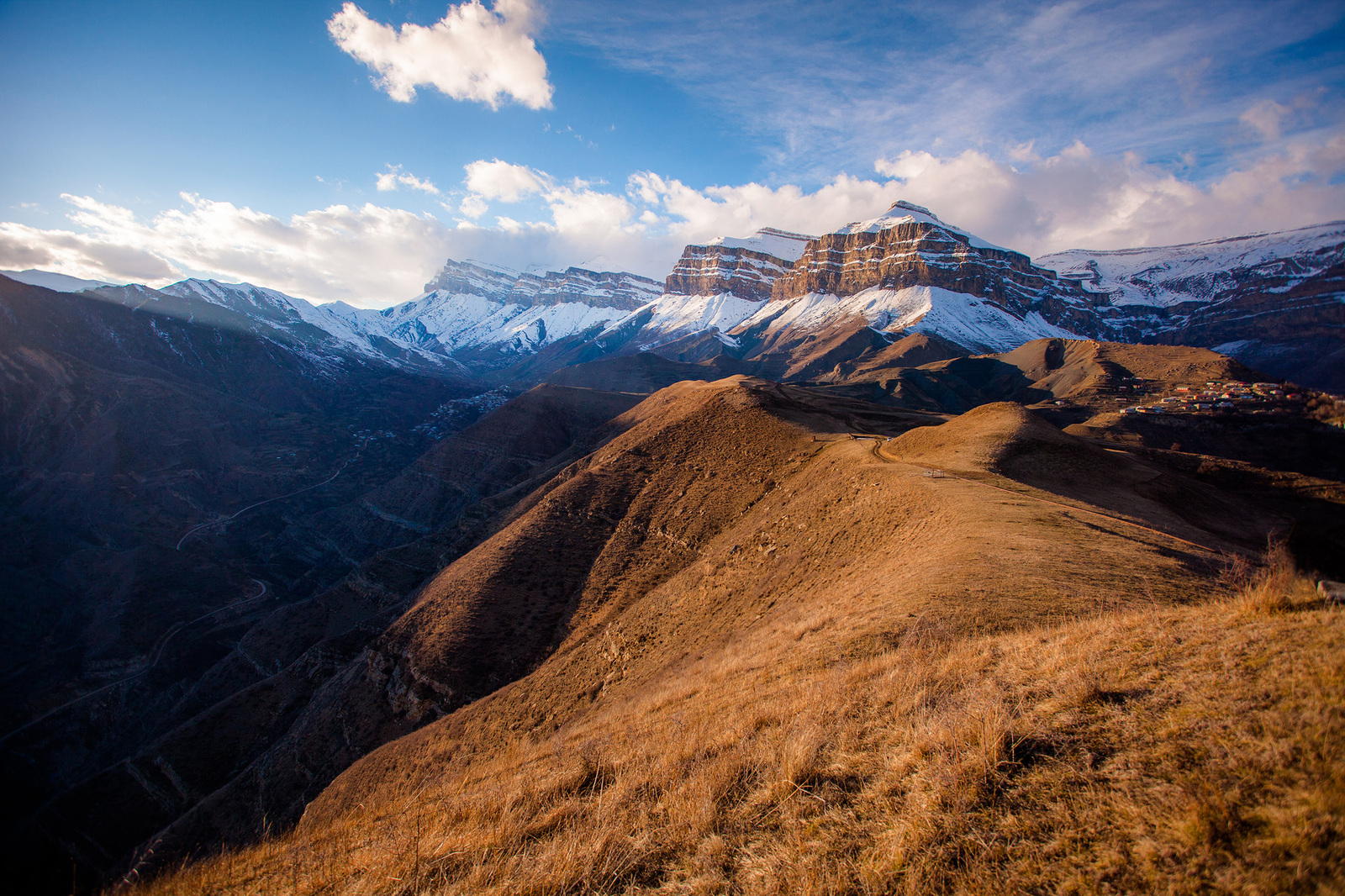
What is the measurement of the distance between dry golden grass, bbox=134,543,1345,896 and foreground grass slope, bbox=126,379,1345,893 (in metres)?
0.02

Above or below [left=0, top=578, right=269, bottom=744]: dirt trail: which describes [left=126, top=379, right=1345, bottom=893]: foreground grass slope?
above

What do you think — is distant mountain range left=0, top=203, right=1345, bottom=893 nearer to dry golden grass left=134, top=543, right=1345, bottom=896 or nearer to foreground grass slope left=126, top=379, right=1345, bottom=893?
foreground grass slope left=126, top=379, right=1345, bottom=893

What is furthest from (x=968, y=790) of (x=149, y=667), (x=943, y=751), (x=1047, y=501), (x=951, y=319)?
(x=951, y=319)

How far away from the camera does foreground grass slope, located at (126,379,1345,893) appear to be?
3.29 m

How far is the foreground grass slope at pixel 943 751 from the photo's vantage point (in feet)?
10.8

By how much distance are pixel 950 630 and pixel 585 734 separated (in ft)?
25.8

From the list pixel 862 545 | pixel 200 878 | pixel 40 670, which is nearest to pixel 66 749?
pixel 40 670

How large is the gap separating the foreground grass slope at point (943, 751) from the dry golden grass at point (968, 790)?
2 centimetres

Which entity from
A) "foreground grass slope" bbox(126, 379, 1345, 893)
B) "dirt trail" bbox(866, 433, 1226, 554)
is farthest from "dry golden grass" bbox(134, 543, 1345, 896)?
"dirt trail" bbox(866, 433, 1226, 554)

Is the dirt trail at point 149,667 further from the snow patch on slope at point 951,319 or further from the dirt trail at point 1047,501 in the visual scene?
the snow patch on slope at point 951,319

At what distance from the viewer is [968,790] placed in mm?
4074

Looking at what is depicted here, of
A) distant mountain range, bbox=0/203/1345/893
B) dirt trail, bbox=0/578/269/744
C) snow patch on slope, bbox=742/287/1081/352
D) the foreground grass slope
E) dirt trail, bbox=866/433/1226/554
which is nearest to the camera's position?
the foreground grass slope

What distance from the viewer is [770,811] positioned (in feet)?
15.8

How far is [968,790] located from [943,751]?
0.63 meters
